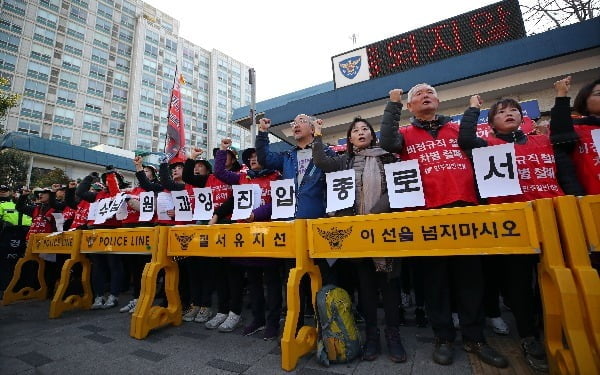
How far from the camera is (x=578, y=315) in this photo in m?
1.61

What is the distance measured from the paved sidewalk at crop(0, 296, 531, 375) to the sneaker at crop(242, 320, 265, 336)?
85 millimetres

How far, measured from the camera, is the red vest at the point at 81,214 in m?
5.25

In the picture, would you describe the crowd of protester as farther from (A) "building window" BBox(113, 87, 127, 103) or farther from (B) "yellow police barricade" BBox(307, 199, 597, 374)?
(A) "building window" BBox(113, 87, 127, 103)

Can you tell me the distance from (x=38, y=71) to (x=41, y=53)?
2.59 metres

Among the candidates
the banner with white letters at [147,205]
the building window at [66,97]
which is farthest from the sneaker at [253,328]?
the building window at [66,97]

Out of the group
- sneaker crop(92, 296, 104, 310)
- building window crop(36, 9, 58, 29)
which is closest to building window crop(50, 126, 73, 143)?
building window crop(36, 9, 58, 29)

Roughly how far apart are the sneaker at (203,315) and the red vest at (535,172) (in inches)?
136

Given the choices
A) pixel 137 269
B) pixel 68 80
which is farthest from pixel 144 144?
pixel 137 269

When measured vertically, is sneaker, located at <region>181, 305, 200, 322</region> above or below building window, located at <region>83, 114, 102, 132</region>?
below

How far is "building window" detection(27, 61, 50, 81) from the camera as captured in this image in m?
35.6

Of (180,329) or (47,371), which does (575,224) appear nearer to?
(180,329)

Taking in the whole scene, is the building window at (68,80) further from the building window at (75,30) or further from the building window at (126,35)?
the building window at (126,35)

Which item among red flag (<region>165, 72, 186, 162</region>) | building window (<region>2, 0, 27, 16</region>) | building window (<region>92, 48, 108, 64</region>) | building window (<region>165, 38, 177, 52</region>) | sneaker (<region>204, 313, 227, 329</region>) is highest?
building window (<region>165, 38, 177, 52</region>)

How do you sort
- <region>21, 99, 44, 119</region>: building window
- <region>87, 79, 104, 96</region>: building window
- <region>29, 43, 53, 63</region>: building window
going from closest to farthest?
<region>21, 99, 44, 119</region>: building window, <region>29, 43, 53, 63</region>: building window, <region>87, 79, 104, 96</region>: building window
